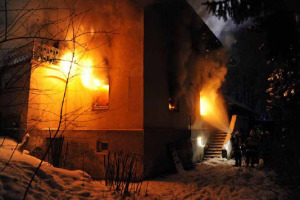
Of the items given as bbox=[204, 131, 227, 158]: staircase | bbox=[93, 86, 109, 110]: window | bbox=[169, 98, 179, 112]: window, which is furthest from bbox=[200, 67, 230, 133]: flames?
bbox=[93, 86, 109, 110]: window

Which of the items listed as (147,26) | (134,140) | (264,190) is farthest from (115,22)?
(264,190)

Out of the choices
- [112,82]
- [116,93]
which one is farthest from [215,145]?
[112,82]

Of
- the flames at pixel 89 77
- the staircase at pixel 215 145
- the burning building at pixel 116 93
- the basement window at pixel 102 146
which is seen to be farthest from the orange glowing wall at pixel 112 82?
the staircase at pixel 215 145

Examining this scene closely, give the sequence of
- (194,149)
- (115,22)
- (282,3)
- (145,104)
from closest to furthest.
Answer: (282,3), (145,104), (115,22), (194,149)

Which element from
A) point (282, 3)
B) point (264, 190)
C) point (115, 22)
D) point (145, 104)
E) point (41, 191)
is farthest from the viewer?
point (115, 22)

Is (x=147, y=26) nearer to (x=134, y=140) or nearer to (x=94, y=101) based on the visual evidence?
(x=94, y=101)

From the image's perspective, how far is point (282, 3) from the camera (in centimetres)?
586

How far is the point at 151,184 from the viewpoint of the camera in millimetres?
10070

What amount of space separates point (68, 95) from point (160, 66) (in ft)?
19.8

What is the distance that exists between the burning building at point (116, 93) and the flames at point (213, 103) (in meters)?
5.51

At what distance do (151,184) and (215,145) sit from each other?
10264 millimetres

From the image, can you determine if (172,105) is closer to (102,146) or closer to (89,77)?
(102,146)

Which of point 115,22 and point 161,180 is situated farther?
point 115,22

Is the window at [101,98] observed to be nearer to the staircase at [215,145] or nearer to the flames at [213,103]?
the flames at [213,103]
